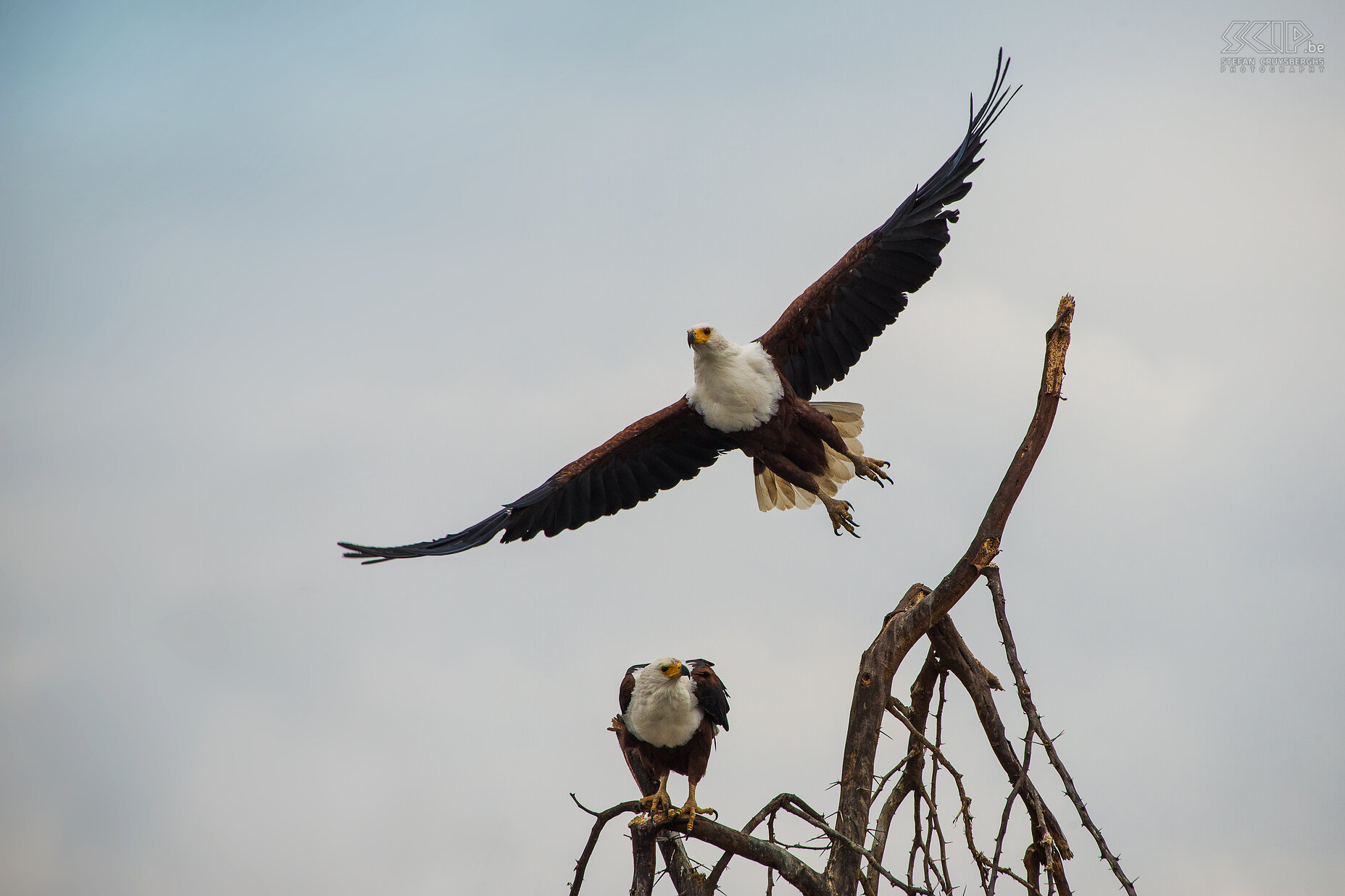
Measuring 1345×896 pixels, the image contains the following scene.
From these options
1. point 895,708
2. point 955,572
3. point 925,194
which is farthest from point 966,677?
point 925,194

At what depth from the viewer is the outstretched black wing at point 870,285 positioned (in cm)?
517

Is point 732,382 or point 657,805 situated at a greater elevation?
point 732,382

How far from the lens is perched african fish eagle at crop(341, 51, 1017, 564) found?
5.20 m

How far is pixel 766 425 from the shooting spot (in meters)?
5.28

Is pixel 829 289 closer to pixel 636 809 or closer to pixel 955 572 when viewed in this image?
pixel 955 572

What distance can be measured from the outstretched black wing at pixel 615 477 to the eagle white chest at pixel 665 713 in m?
1.24

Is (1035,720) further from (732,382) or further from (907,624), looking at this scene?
(732,382)

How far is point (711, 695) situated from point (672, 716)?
0.20 meters

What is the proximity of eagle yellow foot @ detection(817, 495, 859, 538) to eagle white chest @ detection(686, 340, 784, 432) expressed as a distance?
0.62 m

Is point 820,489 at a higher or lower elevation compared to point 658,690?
higher

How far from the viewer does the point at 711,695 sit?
15.1 feet

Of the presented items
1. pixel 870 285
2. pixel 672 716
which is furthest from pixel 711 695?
pixel 870 285

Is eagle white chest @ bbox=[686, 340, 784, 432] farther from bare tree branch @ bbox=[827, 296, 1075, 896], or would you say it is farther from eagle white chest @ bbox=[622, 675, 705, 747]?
eagle white chest @ bbox=[622, 675, 705, 747]

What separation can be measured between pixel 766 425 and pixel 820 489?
0.59 metres
